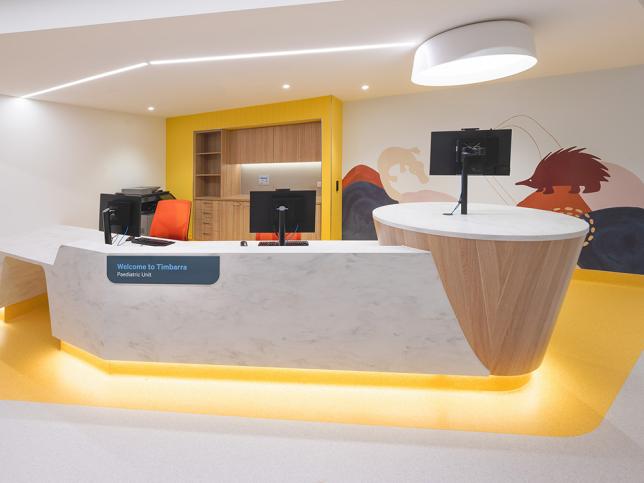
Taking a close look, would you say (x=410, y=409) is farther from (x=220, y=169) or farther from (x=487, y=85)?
(x=220, y=169)

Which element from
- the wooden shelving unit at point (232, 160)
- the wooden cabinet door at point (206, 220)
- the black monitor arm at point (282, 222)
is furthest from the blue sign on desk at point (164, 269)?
the wooden cabinet door at point (206, 220)

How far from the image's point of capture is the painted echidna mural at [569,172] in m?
5.34

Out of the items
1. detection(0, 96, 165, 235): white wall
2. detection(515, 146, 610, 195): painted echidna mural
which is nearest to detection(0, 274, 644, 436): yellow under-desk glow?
detection(515, 146, 610, 195): painted echidna mural

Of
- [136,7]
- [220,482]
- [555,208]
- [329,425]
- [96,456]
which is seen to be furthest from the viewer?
[555,208]

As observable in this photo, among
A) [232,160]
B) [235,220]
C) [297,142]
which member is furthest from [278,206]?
[232,160]

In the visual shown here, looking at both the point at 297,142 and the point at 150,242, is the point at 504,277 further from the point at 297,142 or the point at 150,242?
the point at 297,142

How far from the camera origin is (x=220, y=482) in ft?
6.29

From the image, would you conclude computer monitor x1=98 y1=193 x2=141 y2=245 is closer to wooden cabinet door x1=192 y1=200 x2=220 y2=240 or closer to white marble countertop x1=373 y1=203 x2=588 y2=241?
white marble countertop x1=373 y1=203 x2=588 y2=241

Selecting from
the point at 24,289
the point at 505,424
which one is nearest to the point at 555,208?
the point at 505,424

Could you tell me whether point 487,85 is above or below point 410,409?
above

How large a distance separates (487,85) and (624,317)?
3.57 m

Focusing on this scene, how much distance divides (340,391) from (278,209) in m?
1.53

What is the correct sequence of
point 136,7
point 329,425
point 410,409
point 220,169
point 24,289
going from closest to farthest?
point 329,425, point 410,409, point 136,7, point 24,289, point 220,169

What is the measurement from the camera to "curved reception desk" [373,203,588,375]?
2426mm
